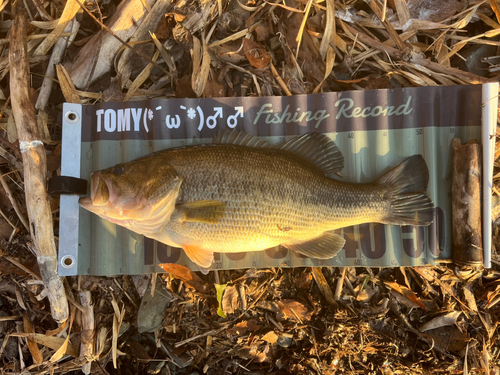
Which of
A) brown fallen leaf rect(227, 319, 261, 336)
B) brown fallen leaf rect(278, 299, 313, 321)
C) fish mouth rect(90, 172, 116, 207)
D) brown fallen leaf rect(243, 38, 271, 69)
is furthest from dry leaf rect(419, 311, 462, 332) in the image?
fish mouth rect(90, 172, 116, 207)

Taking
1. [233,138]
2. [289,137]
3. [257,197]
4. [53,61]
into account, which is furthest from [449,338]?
[53,61]

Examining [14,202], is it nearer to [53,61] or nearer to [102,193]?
[102,193]

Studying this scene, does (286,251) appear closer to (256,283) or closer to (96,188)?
(256,283)

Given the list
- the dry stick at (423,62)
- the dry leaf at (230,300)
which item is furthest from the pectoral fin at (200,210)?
the dry stick at (423,62)

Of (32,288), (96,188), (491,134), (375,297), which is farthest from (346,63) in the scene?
(32,288)

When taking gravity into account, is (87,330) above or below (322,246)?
below

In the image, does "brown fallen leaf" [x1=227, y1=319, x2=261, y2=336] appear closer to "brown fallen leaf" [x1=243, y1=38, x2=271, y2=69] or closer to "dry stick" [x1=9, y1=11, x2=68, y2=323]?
"dry stick" [x1=9, y1=11, x2=68, y2=323]
